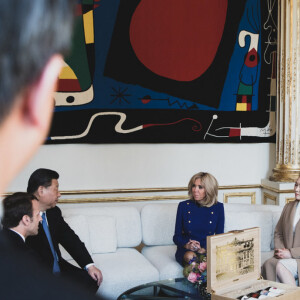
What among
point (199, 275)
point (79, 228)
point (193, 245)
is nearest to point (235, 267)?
point (199, 275)

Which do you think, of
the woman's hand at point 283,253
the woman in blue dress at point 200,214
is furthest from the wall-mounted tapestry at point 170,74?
the woman's hand at point 283,253

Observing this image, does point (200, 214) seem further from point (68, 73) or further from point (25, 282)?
point (25, 282)

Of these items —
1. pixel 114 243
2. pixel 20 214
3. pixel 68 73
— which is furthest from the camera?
pixel 68 73

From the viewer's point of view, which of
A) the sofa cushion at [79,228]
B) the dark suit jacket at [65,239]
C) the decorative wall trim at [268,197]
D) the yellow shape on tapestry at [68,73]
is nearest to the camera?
the dark suit jacket at [65,239]

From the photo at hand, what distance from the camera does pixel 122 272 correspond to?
3.90m

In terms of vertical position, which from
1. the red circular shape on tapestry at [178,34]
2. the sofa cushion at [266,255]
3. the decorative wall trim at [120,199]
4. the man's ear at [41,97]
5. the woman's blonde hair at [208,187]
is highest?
the red circular shape on tapestry at [178,34]

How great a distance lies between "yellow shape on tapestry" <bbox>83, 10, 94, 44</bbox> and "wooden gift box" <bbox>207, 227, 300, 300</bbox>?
2.76m

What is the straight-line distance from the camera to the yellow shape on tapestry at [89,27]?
201 inches

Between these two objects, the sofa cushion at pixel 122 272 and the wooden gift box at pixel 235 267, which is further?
the sofa cushion at pixel 122 272

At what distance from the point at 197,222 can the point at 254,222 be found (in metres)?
0.58

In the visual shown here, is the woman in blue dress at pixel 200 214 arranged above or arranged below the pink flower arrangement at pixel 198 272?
above

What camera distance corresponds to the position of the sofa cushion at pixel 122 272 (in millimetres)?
3832

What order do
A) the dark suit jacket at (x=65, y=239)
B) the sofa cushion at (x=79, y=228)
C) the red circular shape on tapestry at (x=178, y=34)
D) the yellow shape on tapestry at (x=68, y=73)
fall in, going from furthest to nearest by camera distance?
the red circular shape on tapestry at (x=178, y=34)
the yellow shape on tapestry at (x=68, y=73)
the sofa cushion at (x=79, y=228)
the dark suit jacket at (x=65, y=239)

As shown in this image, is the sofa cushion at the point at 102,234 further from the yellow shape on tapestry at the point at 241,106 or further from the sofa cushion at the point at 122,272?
the yellow shape on tapestry at the point at 241,106
